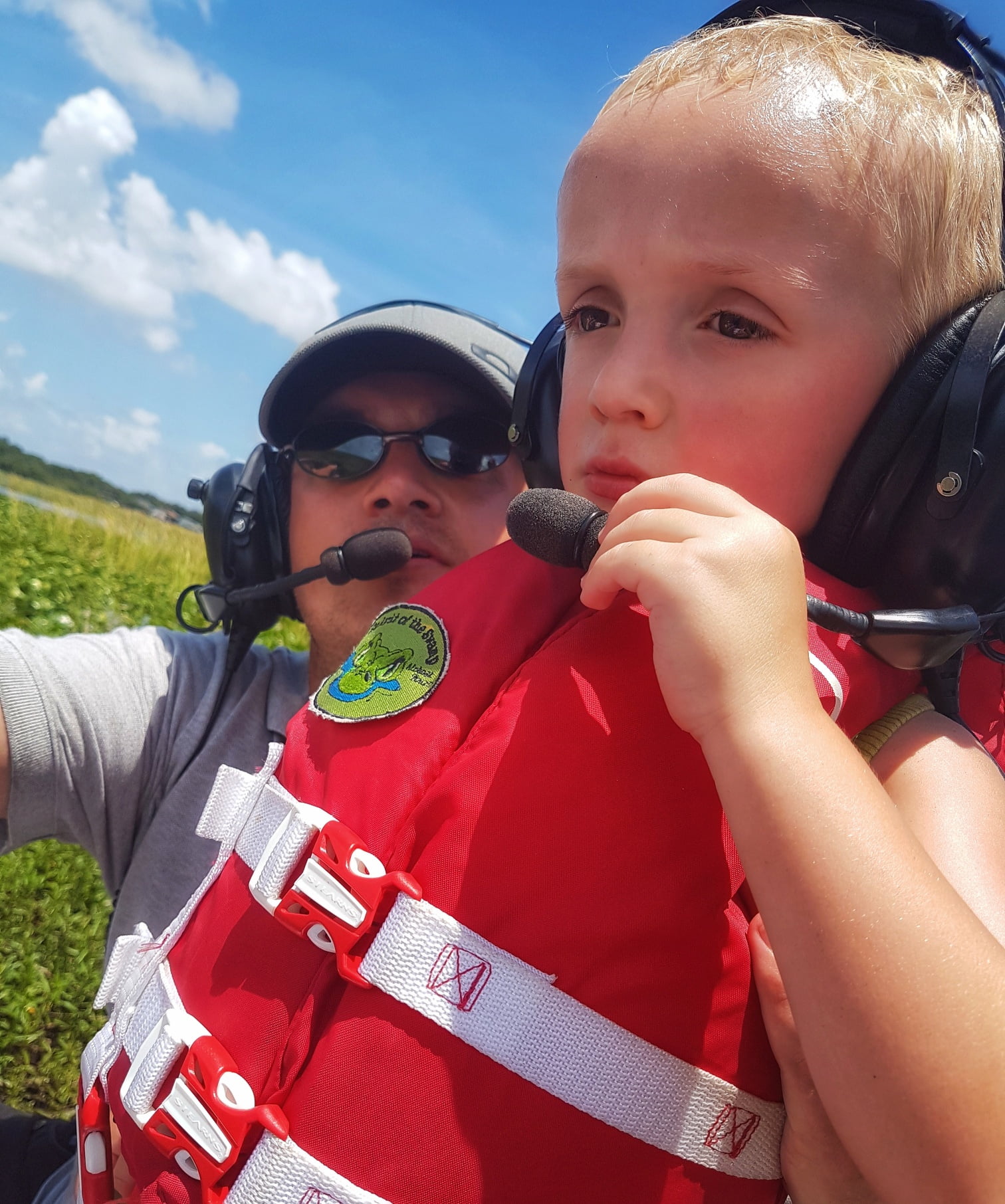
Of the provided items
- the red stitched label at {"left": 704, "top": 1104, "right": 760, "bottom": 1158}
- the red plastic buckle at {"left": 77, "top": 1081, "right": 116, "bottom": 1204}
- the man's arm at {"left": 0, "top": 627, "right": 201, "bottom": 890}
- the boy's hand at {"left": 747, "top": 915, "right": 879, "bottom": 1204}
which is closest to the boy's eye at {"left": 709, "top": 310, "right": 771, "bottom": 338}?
the boy's hand at {"left": 747, "top": 915, "right": 879, "bottom": 1204}

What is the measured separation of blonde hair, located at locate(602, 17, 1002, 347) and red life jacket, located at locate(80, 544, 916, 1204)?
52cm

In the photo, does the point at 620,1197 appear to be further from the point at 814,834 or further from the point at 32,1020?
the point at 32,1020

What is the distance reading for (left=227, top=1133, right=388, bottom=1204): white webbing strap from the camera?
103cm

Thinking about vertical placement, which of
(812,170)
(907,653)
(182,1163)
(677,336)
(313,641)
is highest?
(812,170)

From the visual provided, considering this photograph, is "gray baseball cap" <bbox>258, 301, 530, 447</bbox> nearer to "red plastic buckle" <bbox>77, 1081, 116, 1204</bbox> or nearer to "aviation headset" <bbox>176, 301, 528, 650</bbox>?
"aviation headset" <bbox>176, 301, 528, 650</bbox>

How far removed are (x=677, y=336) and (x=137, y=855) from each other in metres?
1.75

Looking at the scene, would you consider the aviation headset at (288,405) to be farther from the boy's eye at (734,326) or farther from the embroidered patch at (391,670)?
the boy's eye at (734,326)

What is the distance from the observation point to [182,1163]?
1137mm

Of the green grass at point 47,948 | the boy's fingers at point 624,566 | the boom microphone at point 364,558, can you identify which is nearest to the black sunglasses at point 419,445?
the boom microphone at point 364,558

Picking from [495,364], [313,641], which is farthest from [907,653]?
[313,641]

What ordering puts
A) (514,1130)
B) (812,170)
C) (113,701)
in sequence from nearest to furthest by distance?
(514,1130), (812,170), (113,701)

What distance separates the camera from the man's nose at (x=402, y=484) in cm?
243

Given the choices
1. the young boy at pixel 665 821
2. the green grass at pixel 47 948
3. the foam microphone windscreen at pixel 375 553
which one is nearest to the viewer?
the young boy at pixel 665 821

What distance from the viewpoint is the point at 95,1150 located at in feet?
4.28
